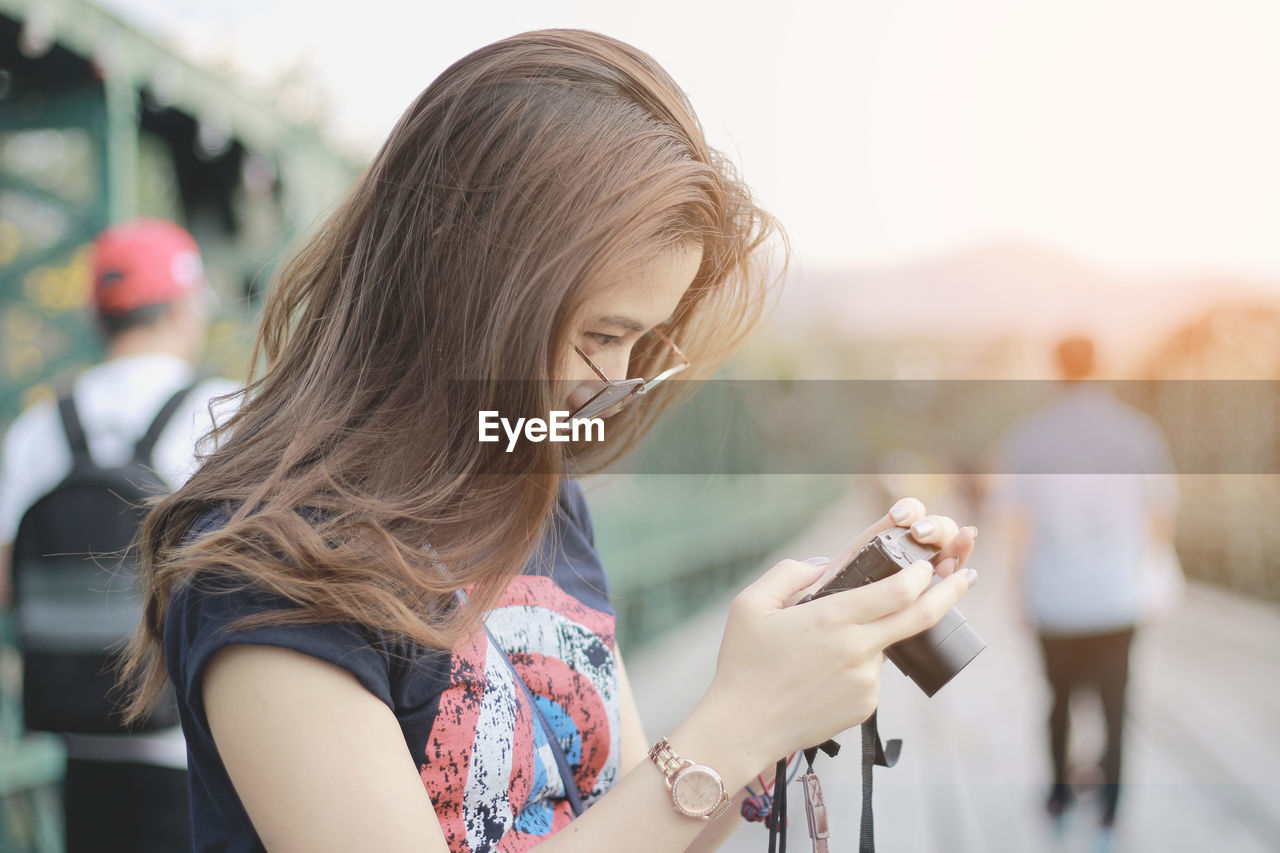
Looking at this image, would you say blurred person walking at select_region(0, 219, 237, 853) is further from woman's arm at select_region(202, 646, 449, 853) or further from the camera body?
the camera body

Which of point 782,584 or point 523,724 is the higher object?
point 782,584

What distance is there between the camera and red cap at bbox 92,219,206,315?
7.66ft

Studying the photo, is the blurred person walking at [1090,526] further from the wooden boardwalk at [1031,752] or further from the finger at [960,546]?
the finger at [960,546]

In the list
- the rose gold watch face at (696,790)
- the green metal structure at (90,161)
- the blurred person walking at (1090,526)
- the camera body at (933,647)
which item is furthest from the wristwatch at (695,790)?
the blurred person walking at (1090,526)

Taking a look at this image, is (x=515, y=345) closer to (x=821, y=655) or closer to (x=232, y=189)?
(x=821, y=655)

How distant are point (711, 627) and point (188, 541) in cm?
769

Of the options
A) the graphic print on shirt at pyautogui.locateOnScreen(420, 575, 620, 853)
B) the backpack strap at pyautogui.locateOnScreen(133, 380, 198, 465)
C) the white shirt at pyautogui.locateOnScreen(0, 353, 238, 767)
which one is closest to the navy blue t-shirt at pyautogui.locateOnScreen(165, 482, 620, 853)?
the graphic print on shirt at pyautogui.locateOnScreen(420, 575, 620, 853)

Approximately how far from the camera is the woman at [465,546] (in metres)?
0.85

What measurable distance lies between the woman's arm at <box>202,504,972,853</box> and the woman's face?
326mm

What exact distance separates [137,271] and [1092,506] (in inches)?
133

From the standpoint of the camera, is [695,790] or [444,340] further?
[444,340]

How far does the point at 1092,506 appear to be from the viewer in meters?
3.75

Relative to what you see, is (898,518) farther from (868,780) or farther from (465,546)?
(465,546)

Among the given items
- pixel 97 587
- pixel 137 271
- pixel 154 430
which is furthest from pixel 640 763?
pixel 137 271
